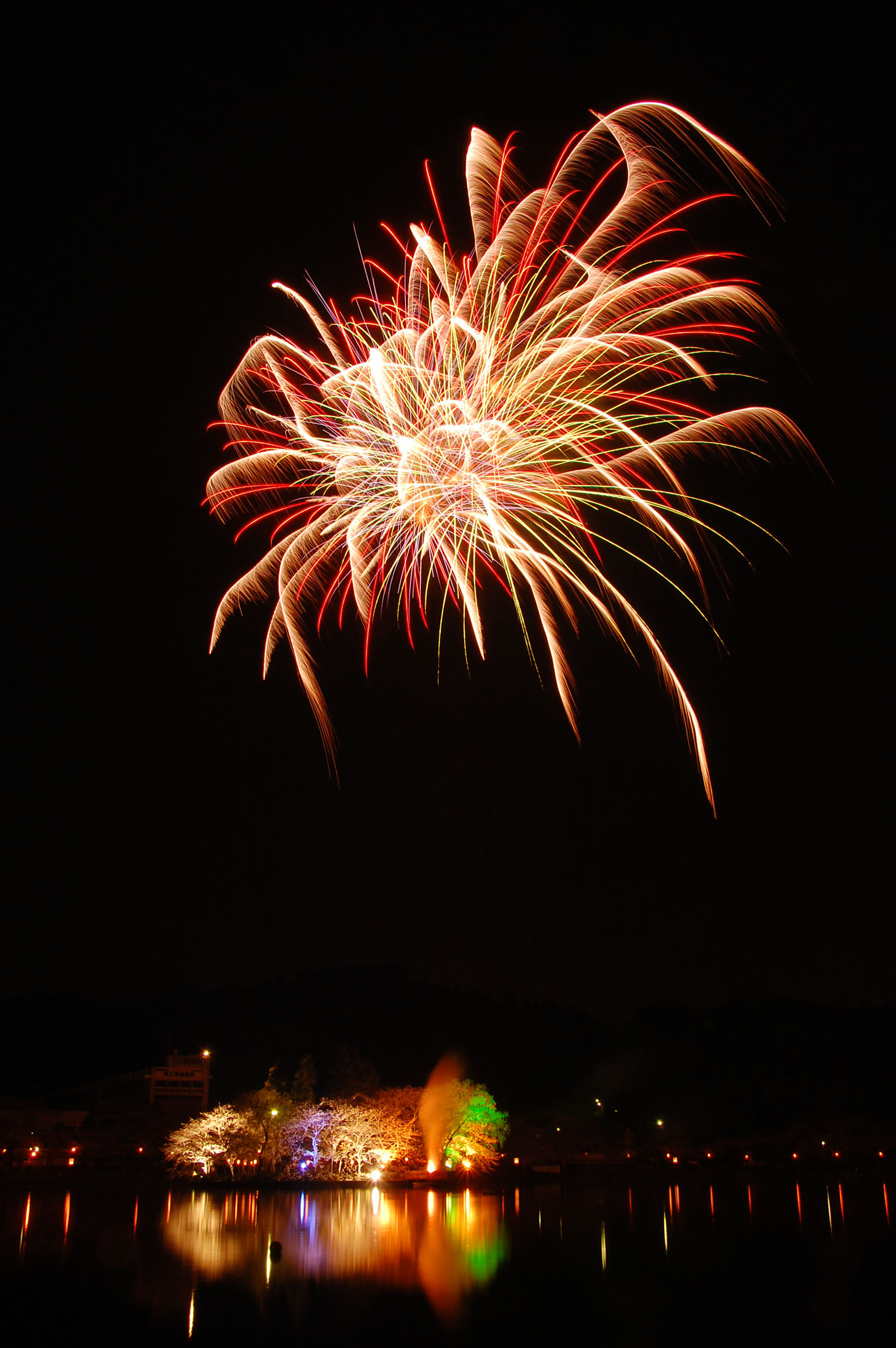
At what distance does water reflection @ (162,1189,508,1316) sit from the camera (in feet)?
59.3

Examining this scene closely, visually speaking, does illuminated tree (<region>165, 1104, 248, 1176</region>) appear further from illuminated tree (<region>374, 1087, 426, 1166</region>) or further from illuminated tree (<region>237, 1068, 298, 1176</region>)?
illuminated tree (<region>374, 1087, 426, 1166</region>)

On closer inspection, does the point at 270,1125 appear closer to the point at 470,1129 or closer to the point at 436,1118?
the point at 436,1118

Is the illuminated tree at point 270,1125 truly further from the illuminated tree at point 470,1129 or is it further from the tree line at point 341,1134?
the illuminated tree at point 470,1129

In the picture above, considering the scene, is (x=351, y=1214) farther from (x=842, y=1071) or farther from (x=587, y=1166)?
(x=842, y=1071)

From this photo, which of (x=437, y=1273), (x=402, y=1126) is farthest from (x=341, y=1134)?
(x=437, y=1273)

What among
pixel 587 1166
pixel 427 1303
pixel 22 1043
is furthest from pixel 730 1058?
pixel 427 1303

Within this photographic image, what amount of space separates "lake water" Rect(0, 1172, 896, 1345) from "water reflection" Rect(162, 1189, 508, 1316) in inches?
3.5

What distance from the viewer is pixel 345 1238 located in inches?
911

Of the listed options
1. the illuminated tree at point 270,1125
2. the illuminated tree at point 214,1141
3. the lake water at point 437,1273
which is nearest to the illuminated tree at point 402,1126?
the illuminated tree at point 270,1125

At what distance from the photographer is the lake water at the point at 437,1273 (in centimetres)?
1445

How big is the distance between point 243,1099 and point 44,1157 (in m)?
9.48

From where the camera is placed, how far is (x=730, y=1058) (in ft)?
213

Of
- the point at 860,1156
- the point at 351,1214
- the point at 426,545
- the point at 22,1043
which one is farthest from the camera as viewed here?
the point at 22,1043

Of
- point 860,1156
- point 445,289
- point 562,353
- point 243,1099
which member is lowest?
point 860,1156
